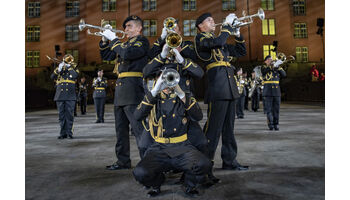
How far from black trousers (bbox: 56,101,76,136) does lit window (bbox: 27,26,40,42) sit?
1137 inches

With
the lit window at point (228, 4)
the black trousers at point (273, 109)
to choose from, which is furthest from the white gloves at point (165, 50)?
the lit window at point (228, 4)

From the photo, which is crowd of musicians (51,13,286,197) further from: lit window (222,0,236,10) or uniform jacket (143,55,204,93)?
lit window (222,0,236,10)

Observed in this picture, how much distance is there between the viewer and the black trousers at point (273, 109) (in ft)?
26.4

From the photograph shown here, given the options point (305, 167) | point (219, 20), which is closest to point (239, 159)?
point (305, 167)

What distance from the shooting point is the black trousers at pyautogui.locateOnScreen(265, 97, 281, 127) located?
8062 mm

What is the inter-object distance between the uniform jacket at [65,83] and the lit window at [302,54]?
30.3 meters

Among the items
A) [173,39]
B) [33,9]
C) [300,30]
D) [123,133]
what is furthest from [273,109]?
[33,9]

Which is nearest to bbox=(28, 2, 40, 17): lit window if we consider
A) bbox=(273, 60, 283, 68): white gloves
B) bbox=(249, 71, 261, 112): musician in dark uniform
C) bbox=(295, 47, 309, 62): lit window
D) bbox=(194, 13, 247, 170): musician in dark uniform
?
bbox=(249, 71, 261, 112): musician in dark uniform

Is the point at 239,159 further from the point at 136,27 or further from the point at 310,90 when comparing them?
the point at 310,90

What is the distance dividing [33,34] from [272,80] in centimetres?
3173

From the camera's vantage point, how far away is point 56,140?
7004 millimetres

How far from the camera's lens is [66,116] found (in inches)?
294

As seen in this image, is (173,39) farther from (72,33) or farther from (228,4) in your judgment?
(72,33)

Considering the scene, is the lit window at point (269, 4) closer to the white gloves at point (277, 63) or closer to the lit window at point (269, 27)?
the lit window at point (269, 27)
